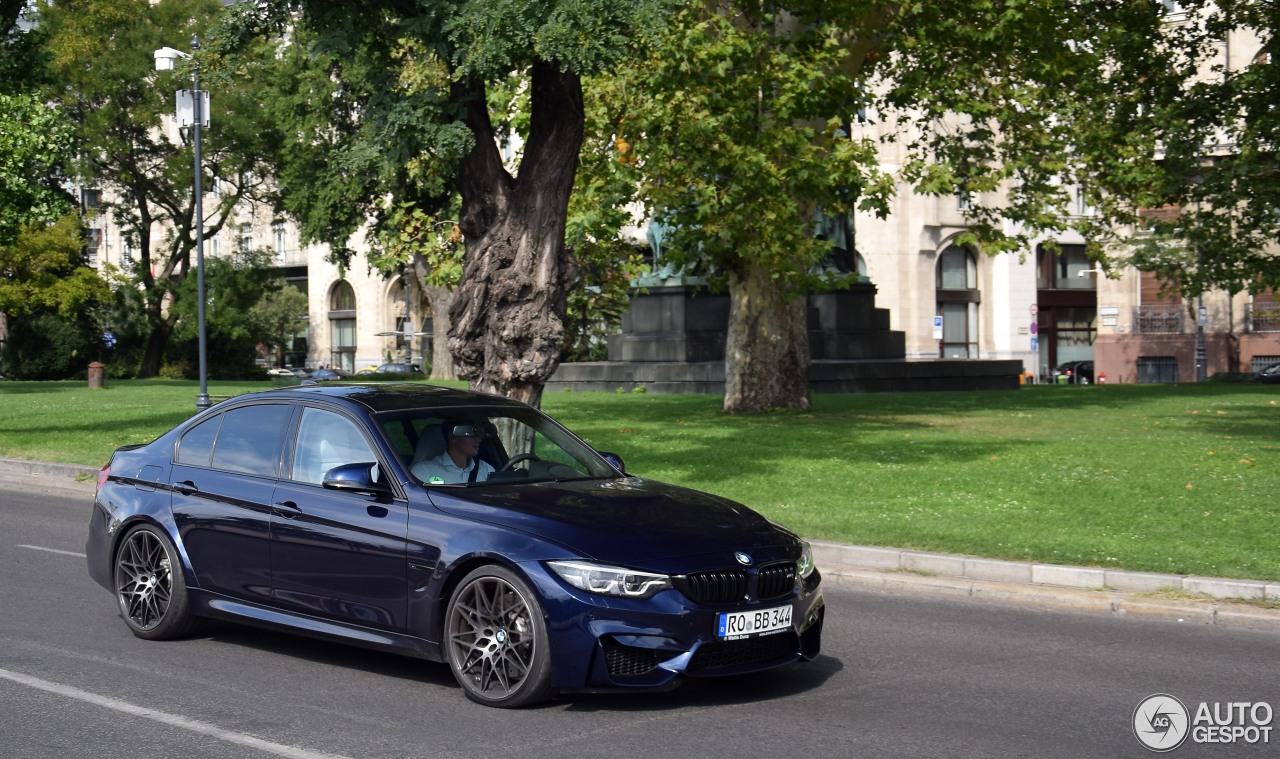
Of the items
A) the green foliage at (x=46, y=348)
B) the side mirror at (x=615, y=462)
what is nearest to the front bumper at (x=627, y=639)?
the side mirror at (x=615, y=462)

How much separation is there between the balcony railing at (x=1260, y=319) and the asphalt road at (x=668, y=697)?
5914cm

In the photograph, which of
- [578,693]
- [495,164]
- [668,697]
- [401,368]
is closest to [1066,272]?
[401,368]

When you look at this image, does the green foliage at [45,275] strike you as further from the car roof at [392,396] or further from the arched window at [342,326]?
the car roof at [392,396]

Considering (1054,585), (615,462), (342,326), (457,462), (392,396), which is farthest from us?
(342,326)

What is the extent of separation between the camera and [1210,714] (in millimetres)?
6918

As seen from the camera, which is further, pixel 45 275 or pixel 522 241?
pixel 45 275

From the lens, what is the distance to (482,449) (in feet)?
26.0

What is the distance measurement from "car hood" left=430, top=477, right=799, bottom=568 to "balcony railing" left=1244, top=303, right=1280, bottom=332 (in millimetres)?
61717

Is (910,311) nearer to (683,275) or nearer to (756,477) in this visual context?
(683,275)

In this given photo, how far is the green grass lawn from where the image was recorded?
12.1m

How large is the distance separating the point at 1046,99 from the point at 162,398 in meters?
21.4

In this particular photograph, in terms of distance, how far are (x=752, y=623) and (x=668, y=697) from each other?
653mm

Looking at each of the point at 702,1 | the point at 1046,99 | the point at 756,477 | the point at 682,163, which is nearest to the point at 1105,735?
the point at 756,477

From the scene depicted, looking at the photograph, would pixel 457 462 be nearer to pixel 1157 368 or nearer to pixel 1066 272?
pixel 1157 368
